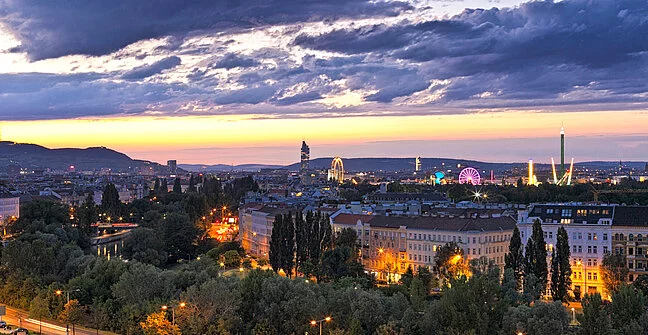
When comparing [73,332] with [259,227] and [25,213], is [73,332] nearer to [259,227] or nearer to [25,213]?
[259,227]

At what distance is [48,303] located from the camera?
169 feet

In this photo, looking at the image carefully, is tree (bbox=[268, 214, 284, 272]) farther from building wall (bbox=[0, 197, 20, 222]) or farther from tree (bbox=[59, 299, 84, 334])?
building wall (bbox=[0, 197, 20, 222])

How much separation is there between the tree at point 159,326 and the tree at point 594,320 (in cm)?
1884

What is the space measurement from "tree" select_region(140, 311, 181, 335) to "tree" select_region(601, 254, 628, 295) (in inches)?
1162


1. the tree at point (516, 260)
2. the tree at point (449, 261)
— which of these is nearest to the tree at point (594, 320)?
the tree at point (516, 260)

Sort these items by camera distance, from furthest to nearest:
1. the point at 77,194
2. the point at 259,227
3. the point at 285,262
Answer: the point at 77,194 < the point at 259,227 < the point at 285,262

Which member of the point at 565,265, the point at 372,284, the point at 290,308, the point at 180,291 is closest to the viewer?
the point at 290,308

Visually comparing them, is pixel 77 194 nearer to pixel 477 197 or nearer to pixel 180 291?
pixel 477 197

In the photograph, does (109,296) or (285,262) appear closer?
(109,296)

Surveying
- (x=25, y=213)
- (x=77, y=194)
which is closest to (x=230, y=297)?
(x=25, y=213)

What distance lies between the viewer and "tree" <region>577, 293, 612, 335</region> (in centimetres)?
3740

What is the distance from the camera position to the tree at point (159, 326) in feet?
142

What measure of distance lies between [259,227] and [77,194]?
9113 cm

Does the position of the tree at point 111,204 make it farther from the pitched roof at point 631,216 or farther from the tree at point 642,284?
the tree at point 642,284
